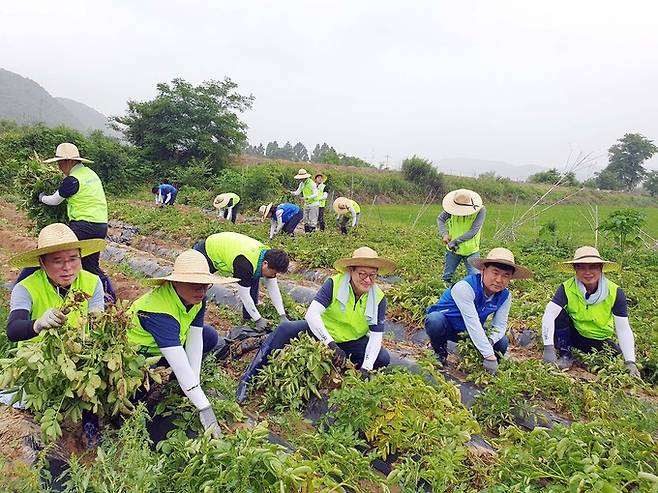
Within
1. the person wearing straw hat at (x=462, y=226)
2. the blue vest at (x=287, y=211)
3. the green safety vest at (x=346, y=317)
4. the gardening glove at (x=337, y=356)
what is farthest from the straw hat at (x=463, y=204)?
the blue vest at (x=287, y=211)

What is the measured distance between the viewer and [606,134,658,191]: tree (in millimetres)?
46125

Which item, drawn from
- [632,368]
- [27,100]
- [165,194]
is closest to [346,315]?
[632,368]

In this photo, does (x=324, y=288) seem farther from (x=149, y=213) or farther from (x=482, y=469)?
(x=149, y=213)

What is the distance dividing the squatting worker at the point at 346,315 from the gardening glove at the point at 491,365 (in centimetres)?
88

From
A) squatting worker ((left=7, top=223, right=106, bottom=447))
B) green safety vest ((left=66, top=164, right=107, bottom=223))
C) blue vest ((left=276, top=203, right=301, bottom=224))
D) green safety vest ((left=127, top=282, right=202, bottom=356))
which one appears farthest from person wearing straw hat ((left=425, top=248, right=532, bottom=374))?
blue vest ((left=276, top=203, right=301, bottom=224))

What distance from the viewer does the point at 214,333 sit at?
12.3ft

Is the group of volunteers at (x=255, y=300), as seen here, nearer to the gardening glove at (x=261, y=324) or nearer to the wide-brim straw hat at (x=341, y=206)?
the gardening glove at (x=261, y=324)

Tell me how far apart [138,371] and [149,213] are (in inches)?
422

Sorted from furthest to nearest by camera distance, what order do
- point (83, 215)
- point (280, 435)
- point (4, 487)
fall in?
point (83, 215) → point (280, 435) → point (4, 487)

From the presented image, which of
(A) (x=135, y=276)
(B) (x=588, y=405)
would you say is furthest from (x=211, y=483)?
(A) (x=135, y=276)

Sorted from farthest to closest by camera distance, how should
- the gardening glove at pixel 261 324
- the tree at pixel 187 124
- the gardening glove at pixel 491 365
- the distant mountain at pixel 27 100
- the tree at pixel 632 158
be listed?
the distant mountain at pixel 27 100, the tree at pixel 632 158, the tree at pixel 187 124, the gardening glove at pixel 261 324, the gardening glove at pixel 491 365

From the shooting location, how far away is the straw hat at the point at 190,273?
286 centimetres

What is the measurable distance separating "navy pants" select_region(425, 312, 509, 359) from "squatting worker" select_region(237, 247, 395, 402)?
2.34 feet

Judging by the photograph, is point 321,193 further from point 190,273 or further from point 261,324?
point 190,273
